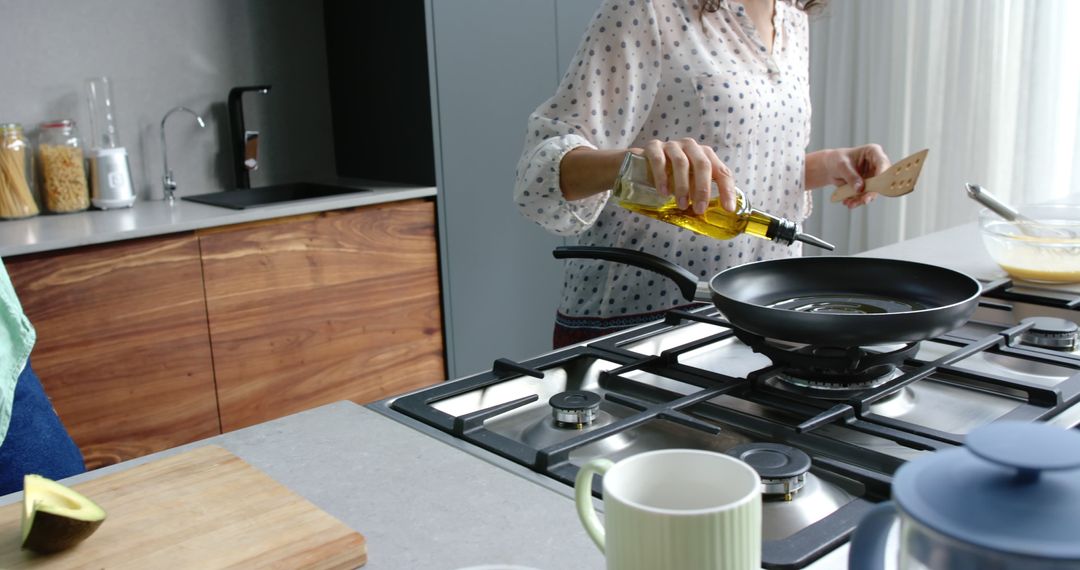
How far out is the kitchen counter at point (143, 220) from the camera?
214cm

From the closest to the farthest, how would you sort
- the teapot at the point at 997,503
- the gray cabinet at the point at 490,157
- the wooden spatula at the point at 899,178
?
the teapot at the point at 997,503
the wooden spatula at the point at 899,178
the gray cabinet at the point at 490,157

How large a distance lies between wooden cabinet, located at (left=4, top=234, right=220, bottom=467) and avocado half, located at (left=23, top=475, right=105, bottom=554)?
1.54m

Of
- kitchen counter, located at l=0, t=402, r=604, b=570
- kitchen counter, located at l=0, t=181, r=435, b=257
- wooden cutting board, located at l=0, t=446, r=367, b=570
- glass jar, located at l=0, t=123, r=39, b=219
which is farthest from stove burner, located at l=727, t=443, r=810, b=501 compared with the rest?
glass jar, located at l=0, t=123, r=39, b=219

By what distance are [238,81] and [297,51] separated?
0.23 meters

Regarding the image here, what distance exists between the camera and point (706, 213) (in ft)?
4.09

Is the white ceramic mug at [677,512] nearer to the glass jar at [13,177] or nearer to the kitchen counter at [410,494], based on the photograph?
the kitchen counter at [410,494]

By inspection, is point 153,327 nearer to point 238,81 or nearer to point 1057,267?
point 238,81

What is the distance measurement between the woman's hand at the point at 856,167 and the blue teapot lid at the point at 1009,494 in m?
1.19

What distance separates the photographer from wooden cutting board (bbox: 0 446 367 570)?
2.28 ft

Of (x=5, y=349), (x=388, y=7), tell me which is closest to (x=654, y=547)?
(x=5, y=349)

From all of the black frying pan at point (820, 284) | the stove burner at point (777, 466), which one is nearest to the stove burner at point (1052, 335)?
the black frying pan at point (820, 284)

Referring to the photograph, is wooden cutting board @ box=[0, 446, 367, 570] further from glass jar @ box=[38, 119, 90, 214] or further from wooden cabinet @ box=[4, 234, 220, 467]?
glass jar @ box=[38, 119, 90, 214]

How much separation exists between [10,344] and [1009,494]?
118 cm

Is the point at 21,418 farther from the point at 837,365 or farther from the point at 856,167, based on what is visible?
the point at 856,167
